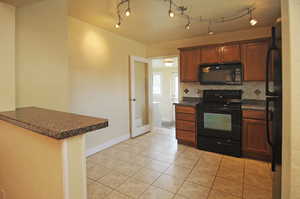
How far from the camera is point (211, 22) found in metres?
3.01

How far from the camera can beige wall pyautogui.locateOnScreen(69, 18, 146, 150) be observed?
2.86 metres

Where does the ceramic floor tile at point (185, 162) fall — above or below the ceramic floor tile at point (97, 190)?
above

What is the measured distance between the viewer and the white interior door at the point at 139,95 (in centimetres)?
411

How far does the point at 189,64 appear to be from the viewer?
3650 millimetres

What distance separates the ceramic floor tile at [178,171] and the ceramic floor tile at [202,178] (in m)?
0.08

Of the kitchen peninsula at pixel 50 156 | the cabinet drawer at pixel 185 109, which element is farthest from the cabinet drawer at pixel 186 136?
the kitchen peninsula at pixel 50 156

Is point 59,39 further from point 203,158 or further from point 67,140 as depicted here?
point 203,158

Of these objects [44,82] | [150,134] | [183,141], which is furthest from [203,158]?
[44,82]

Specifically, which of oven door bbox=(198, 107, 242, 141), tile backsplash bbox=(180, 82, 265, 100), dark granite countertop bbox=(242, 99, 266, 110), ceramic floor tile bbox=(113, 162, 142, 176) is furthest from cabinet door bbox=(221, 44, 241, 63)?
ceramic floor tile bbox=(113, 162, 142, 176)

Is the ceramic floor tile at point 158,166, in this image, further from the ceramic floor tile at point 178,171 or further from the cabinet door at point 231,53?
the cabinet door at point 231,53

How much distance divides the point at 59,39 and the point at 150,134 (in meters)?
3.20

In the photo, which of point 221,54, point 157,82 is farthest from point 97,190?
point 157,82

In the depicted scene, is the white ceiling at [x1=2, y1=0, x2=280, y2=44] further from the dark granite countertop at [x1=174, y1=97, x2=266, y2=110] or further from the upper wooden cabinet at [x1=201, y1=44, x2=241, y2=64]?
the dark granite countertop at [x1=174, y1=97, x2=266, y2=110]

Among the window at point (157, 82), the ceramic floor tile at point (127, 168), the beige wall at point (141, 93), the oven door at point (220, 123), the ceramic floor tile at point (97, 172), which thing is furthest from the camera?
the window at point (157, 82)
